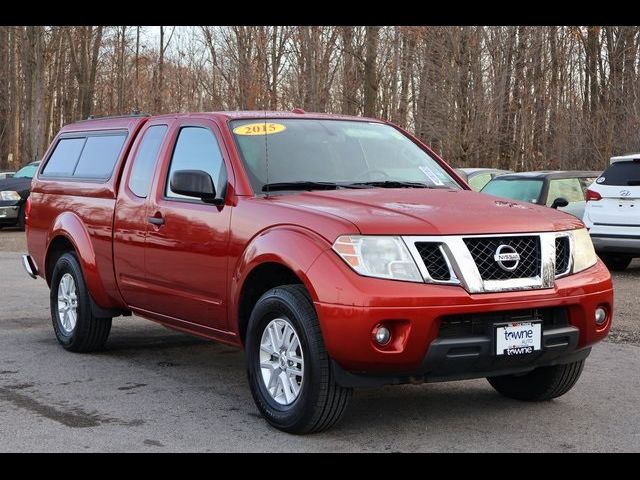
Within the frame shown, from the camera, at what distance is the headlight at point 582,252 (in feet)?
17.7

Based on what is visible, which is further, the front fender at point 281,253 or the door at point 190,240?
the door at point 190,240

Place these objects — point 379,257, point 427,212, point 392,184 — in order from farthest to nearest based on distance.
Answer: point 392,184 < point 427,212 < point 379,257

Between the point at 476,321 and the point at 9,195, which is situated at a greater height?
the point at 9,195

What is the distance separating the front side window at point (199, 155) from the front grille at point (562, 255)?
2.06 meters

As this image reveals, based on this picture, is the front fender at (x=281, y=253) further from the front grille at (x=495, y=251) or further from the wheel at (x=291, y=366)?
the front grille at (x=495, y=251)

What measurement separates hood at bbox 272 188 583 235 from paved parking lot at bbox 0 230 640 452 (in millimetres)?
1147

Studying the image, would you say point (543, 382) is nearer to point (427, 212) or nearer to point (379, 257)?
point (427, 212)

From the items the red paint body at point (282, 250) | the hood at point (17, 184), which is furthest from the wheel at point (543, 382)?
the hood at point (17, 184)

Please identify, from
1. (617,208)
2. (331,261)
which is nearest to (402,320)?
(331,261)

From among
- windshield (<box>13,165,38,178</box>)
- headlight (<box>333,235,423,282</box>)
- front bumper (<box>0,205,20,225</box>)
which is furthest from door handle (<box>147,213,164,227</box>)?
windshield (<box>13,165,38,178</box>)

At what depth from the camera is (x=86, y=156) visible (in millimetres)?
7883

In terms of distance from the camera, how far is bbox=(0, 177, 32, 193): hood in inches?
883

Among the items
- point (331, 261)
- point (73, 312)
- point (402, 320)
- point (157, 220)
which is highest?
point (157, 220)

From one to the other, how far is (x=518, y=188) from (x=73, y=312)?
8504 millimetres
